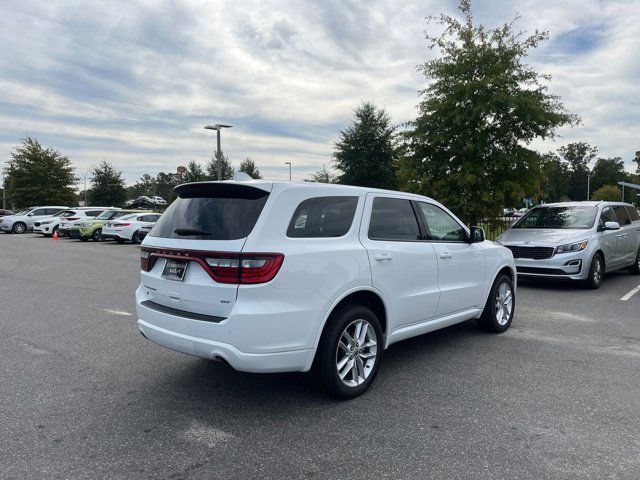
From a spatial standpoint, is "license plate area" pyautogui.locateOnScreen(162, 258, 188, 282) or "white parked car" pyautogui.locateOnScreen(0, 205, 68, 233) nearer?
"license plate area" pyautogui.locateOnScreen(162, 258, 188, 282)

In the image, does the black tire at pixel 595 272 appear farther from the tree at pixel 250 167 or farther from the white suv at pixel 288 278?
the tree at pixel 250 167

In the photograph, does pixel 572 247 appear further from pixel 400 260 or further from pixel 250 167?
pixel 250 167

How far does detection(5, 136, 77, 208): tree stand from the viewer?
42438mm

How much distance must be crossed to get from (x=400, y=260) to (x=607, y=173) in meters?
135

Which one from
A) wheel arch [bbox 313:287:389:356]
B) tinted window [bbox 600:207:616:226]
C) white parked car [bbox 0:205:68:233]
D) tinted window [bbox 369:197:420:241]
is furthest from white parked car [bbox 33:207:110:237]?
wheel arch [bbox 313:287:389:356]

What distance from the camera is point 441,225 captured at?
523cm

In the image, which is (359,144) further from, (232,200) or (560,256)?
(232,200)

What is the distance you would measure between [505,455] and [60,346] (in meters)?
4.70

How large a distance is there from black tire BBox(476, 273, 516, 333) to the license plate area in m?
3.77

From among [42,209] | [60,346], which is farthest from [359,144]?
[60,346]

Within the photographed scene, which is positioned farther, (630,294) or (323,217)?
(630,294)

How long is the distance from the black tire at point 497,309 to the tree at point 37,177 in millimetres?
45142

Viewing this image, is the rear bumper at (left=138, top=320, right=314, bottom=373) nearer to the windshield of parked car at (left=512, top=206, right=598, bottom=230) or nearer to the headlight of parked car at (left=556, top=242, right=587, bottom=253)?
the headlight of parked car at (left=556, top=242, right=587, bottom=253)

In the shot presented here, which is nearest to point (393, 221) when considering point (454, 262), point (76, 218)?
point (454, 262)
